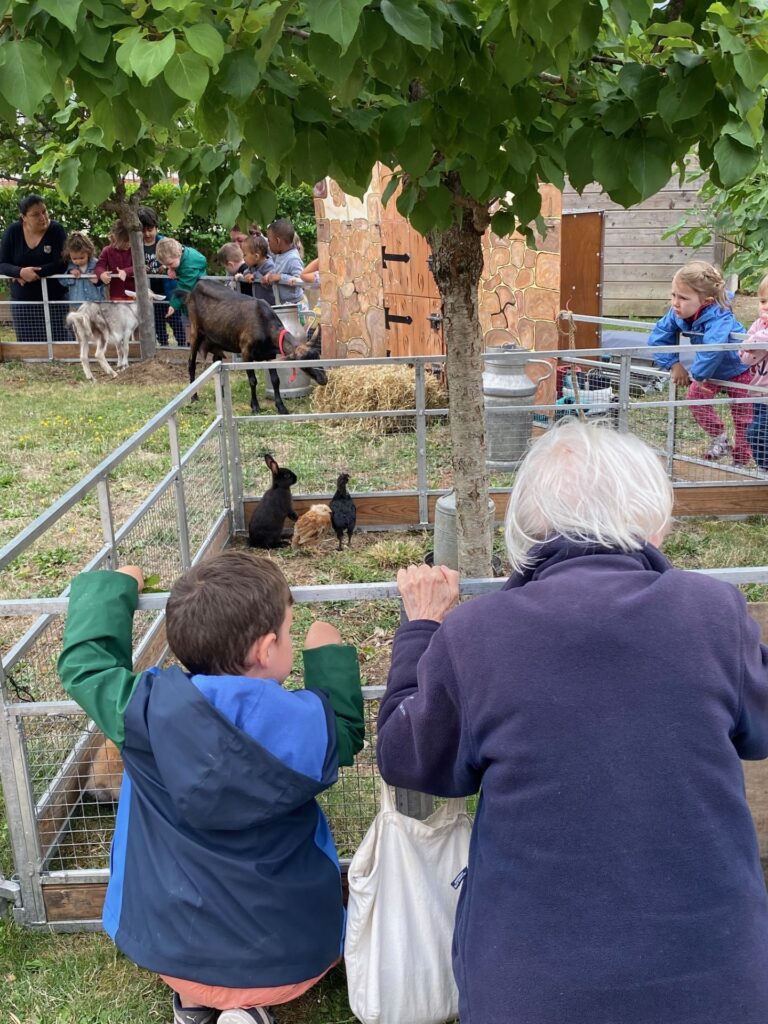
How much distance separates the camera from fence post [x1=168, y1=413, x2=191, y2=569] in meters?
5.15

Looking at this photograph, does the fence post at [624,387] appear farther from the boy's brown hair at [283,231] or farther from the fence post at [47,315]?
the fence post at [47,315]

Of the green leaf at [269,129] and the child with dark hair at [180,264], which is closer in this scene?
the green leaf at [269,129]

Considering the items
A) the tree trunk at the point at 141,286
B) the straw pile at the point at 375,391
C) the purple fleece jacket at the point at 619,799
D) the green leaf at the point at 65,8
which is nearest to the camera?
the purple fleece jacket at the point at 619,799

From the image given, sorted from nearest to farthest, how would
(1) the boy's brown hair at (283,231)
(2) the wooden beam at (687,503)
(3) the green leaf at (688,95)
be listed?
(3) the green leaf at (688,95)
(2) the wooden beam at (687,503)
(1) the boy's brown hair at (283,231)

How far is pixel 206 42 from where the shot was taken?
174 cm

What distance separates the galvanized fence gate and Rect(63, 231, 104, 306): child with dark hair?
15.6 feet

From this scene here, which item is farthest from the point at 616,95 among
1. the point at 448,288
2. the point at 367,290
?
the point at 367,290

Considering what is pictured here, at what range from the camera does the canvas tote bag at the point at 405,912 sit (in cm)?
213

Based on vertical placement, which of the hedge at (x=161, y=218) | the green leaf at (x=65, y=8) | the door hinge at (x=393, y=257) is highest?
the hedge at (x=161, y=218)

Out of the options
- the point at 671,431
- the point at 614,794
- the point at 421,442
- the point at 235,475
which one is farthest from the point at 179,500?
the point at 614,794

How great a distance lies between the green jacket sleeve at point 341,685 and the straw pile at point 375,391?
24.2 feet

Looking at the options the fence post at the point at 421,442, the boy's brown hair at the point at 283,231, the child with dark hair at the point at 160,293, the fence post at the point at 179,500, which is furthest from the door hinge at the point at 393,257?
the fence post at the point at 179,500

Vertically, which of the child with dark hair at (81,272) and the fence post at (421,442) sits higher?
the child with dark hair at (81,272)

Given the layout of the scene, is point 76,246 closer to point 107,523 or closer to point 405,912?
point 107,523
